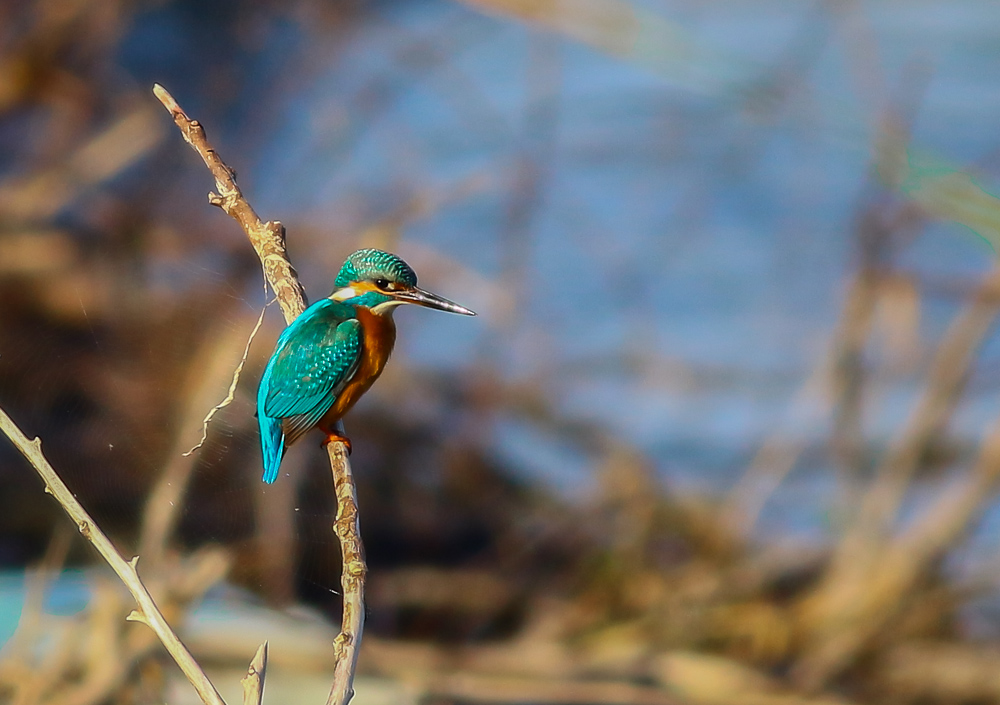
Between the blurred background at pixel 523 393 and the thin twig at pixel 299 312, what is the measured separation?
0.39 metres

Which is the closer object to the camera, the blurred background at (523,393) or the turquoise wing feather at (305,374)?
the turquoise wing feather at (305,374)

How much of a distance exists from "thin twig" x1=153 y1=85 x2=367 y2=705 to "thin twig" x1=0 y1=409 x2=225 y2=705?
0.37 ft

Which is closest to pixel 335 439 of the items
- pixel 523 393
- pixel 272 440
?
pixel 272 440

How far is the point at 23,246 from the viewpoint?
13.9 feet

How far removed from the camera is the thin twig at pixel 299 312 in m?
0.96

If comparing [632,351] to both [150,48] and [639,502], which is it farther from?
[150,48]

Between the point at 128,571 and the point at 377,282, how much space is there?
34cm

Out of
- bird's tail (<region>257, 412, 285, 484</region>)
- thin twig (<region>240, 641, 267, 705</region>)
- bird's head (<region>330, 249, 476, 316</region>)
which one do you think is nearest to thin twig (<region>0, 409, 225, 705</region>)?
thin twig (<region>240, 641, 267, 705</region>)

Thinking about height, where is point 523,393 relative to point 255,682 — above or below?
above

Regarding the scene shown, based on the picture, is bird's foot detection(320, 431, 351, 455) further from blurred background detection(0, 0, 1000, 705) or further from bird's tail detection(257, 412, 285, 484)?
blurred background detection(0, 0, 1000, 705)

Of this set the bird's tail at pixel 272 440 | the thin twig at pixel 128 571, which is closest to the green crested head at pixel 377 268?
the bird's tail at pixel 272 440

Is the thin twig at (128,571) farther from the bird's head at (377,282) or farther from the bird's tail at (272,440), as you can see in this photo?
the bird's head at (377,282)

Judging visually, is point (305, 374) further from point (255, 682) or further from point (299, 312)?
point (255, 682)

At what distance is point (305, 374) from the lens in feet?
3.08
